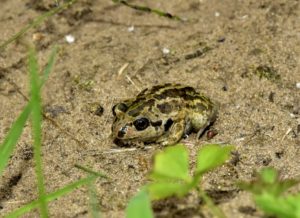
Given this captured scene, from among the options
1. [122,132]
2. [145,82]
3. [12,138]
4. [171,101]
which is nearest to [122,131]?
[122,132]

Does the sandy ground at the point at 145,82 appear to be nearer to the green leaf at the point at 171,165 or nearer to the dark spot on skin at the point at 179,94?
the dark spot on skin at the point at 179,94

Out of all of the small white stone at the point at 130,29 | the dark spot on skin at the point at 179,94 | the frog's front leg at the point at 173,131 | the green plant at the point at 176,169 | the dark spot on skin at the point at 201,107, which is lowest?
the frog's front leg at the point at 173,131

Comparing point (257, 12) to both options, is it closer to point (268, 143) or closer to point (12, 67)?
point (268, 143)

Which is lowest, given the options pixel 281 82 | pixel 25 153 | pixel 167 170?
pixel 25 153

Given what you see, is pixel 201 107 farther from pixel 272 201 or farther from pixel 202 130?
pixel 272 201

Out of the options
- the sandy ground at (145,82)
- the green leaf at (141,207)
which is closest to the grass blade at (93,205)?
the sandy ground at (145,82)

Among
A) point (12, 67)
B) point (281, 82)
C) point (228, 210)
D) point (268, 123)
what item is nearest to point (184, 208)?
point (228, 210)

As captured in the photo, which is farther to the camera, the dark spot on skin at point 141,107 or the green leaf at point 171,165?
the dark spot on skin at point 141,107
